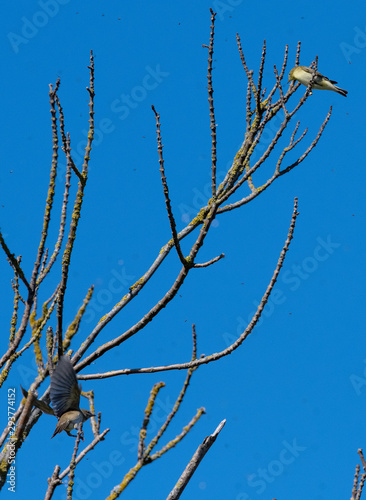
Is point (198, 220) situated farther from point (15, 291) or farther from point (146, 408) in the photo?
point (146, 408)

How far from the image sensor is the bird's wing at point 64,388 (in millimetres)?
2861

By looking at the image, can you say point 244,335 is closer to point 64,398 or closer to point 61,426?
point 64,398

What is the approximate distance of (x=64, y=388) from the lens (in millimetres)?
2994

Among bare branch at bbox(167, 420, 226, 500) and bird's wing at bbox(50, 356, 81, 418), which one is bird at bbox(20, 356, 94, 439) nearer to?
bird's wing at bbox(50, 356, 81, 418)

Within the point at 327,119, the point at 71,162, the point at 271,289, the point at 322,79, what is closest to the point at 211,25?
the point at 71,162

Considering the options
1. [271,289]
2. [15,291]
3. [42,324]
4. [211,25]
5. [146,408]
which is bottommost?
[146,408]

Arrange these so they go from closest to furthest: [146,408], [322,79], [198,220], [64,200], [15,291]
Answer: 1. [146,408]
2. [64,200]
3. [15,291]
4. [198,220]
5. [322,79]

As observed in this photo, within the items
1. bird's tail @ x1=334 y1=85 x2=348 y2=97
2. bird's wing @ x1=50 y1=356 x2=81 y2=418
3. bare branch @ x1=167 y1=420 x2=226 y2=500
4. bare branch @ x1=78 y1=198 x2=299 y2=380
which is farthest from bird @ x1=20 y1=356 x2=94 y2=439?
bird's tail @ x1=334 y1=85 x2=348 y2=97

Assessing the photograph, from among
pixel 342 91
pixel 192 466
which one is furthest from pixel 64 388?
pixel 342 91

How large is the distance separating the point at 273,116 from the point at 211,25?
3.39ft

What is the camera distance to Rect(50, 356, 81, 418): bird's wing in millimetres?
2861

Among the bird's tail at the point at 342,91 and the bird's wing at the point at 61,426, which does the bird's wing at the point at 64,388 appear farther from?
the bird's tail at the point at 342,91

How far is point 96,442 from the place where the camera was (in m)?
3.45

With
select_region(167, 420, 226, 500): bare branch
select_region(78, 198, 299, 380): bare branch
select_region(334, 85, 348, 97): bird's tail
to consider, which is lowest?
select_region(167, 420, 226, 500): bare branch
